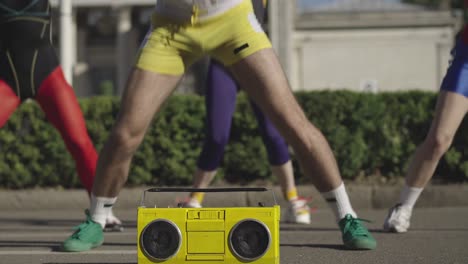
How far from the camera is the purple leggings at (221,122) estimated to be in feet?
21.6

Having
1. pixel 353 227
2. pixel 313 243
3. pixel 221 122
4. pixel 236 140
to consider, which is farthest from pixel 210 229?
pixel 236 140

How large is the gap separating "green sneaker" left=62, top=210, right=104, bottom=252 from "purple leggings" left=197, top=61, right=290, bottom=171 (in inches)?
72.6

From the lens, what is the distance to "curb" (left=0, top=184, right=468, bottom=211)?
8.52 m

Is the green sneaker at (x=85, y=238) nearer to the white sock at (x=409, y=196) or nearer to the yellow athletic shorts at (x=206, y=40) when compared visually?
the yellow athletic shorts at (x=206, y=40)

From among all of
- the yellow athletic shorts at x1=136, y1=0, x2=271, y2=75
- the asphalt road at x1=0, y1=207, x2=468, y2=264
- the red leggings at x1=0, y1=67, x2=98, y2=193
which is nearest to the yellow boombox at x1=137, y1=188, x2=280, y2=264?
the asphalt road at x1=0, y1=207, x2=468, y2=264

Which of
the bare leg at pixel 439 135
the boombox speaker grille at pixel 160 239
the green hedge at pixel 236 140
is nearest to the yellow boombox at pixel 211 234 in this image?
→ the boombox speaker grille at pixel 160 239

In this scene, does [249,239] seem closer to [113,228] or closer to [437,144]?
[437,144]

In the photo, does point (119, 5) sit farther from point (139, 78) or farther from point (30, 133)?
point (139, 78)

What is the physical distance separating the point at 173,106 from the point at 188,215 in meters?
5.89

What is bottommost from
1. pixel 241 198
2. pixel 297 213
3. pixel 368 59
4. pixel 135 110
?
pixel 368 59

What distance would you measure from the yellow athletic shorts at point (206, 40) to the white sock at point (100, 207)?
2.74ft

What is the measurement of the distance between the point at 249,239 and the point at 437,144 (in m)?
2.47

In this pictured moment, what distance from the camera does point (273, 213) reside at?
11.8 ft

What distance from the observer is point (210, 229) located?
11.7 ft
